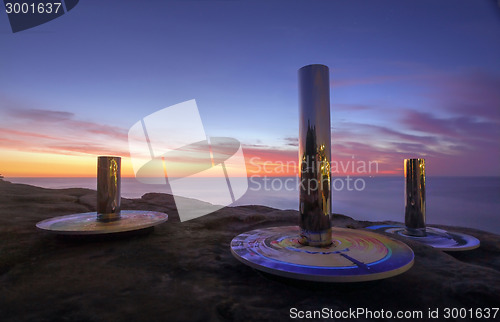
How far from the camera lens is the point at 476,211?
30094mm

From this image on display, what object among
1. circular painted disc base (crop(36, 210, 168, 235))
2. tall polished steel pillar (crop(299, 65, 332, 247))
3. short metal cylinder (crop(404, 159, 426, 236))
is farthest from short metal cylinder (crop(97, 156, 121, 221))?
short metal cylinder (crop(404, 159, 426, 236))

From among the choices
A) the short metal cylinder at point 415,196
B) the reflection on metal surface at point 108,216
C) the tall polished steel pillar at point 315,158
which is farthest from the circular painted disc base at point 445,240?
the reflection on metal surface at point 108,216

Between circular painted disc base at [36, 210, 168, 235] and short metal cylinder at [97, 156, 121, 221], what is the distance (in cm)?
21

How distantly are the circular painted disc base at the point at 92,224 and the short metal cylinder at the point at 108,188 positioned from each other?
0.21 meters

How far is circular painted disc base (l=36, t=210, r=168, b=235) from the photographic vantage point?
4.59 meters

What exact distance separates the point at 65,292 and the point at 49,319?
0.57m

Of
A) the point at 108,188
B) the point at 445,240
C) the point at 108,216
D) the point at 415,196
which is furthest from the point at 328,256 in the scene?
the point at 108,188

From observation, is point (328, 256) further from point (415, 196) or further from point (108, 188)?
point (108, 188)

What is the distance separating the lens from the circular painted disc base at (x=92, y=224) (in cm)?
459

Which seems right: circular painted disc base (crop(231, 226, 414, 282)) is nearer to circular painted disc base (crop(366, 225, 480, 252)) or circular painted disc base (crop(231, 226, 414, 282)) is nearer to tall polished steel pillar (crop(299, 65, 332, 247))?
tall polished steel pillar (crop(299, 65, 332, 247))

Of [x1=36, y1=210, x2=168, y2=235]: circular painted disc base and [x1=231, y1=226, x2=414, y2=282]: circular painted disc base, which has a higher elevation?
[x1=36, y1=210, x2=168, y2=235]: circular painted disc base

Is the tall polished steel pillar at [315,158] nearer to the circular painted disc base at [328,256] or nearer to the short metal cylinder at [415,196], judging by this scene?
the circular painted disc base at [328,256]

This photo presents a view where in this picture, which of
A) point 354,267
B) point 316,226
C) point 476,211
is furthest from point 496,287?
point 476,211

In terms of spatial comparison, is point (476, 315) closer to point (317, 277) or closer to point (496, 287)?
point (496, 287)
